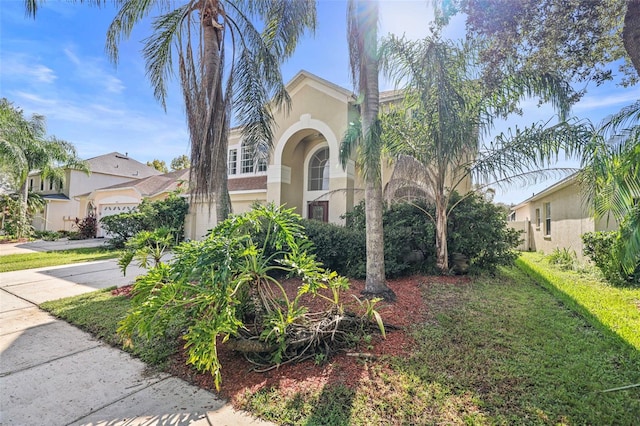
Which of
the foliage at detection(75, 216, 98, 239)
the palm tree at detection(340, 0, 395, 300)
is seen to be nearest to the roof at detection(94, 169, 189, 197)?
the foliage at detection(75, 216, 98, 239)

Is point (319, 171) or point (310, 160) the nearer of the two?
point (319, 171)

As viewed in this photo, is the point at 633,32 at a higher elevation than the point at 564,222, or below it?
higher

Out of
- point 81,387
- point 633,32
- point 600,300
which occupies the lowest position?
point 81,387

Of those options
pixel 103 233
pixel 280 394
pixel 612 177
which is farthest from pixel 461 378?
pixel 103 233

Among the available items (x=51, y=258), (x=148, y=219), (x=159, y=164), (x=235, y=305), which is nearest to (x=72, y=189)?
(x=148, y=219)

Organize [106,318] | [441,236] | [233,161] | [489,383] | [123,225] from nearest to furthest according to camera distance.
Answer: [489,383] → [106,318] → [441,236] → [123,225] → [233,161]

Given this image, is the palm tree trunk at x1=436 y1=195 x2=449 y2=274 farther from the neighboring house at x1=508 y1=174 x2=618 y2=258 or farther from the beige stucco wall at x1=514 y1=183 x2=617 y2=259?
the beige stucco wall at x1=514 y1=183 x2=617 y2=259

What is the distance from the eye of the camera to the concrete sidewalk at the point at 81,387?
10.4 feet

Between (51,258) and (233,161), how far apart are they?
10.3 m

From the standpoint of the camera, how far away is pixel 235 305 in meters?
4.20

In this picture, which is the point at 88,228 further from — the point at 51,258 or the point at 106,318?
the point at 106,318

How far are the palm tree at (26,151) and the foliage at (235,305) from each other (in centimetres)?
2249

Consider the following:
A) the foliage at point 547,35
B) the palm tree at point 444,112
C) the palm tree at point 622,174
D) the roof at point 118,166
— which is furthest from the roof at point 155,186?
the palm tree at point 622,174

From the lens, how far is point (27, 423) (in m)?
3.10
